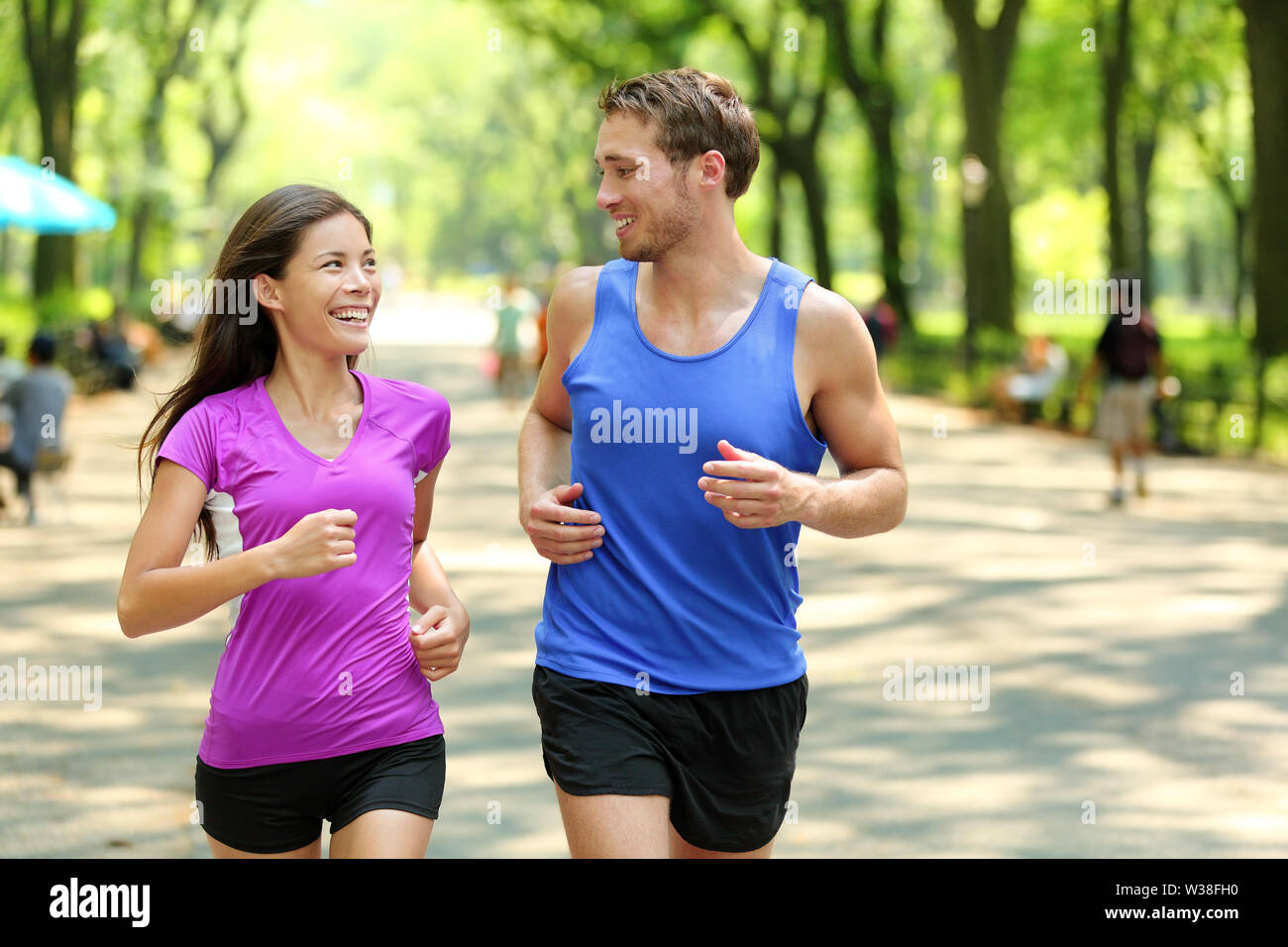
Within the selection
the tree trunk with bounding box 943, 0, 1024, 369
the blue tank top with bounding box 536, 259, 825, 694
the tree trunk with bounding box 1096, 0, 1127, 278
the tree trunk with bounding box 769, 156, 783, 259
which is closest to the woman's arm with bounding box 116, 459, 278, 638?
the blue tank top with bounding box 536, 259, 825, 694

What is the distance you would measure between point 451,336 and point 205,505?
2054 inches

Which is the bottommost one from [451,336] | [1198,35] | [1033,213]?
[451,336]

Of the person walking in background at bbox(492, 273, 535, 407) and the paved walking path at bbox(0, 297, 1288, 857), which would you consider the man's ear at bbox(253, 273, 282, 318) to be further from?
the person walking in background at bbox(492, 273, 535, 407)

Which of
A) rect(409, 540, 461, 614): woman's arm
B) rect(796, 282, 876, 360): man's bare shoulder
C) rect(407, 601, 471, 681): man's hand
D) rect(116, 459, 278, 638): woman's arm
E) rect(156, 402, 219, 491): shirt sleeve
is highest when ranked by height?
rect(796, 282, 876, 360): man's bare shoulder

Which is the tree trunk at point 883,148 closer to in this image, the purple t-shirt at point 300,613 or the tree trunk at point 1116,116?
the tree trunk at point 1116,116

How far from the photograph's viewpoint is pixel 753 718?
11.9ft

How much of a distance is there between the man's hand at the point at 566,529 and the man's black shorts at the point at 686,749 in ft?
0.88

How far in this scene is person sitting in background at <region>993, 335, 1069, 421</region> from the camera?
82.9 ft

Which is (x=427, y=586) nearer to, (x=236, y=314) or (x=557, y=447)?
(x=557, y=447)

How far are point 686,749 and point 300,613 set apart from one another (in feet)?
2.72

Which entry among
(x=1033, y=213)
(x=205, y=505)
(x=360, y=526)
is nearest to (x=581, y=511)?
(x=360, y=526)

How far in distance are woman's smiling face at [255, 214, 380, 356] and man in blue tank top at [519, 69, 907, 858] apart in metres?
0.48

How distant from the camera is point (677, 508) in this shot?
11.7 ft
